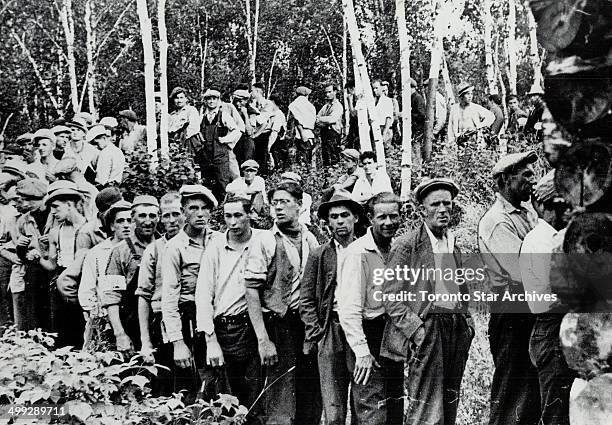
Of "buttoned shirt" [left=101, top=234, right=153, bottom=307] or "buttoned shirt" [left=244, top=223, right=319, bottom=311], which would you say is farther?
"buttoned shirt" [left=101, top=234, right=153, bottom=307]

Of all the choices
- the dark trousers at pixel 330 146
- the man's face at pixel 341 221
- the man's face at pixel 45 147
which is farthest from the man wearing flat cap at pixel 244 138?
the man's face at pixel 341 221

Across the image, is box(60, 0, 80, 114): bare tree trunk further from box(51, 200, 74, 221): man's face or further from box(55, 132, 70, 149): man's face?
box(51, 200, 74, 221): man's face

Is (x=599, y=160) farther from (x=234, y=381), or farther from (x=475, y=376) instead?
(x=475, y=376)

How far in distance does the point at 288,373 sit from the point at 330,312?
55 cm

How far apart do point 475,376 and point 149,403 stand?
251 centimetres

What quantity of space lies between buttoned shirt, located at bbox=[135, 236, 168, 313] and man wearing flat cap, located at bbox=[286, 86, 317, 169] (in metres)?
7.70

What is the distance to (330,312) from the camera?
175 inches

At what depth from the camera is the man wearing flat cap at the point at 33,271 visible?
6.52 m

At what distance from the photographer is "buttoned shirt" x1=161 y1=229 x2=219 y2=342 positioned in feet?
16.3

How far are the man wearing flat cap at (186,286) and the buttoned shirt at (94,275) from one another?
77 cm

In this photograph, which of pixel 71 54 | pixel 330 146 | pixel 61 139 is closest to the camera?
pixel 61 139

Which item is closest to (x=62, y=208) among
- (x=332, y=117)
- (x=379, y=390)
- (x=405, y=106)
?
(x=379, y=390)

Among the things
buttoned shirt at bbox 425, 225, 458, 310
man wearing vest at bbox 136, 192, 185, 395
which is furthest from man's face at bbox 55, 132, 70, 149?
buttoned shirt at bbox 425, 225, 458, 310

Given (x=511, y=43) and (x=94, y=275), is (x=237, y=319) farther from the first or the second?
(x=511, y=43)
